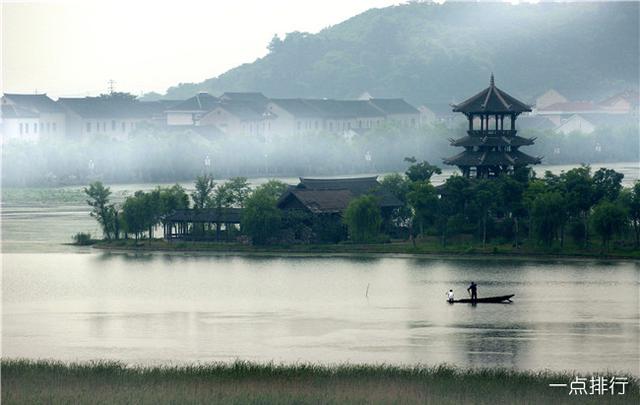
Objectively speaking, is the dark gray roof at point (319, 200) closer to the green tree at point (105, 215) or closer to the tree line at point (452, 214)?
the tree line at point (452, 214)

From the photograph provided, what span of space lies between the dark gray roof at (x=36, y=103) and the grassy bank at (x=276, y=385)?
89.7 m

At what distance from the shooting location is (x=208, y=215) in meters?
61.0

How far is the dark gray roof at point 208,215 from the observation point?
6038 cm

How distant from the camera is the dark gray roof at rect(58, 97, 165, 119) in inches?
5015

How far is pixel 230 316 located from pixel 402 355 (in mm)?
8057

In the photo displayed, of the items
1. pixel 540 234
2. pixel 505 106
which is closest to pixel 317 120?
pixel 505 106

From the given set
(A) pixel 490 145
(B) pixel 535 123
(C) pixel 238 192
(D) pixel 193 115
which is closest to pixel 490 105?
(A) pixel 490 145

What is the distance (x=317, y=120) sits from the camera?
139500mm

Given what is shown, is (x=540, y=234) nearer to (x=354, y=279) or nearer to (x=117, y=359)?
(x=354, y=279)

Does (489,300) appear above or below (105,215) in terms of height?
below

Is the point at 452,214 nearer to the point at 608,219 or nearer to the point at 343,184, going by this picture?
the point at 608,219

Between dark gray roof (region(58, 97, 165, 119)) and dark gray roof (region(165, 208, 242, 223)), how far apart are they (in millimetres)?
66661

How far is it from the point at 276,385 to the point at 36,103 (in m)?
96.0

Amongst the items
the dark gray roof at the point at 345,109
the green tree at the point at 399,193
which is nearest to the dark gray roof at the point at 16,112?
the dark gray roof at the point at 345,109
